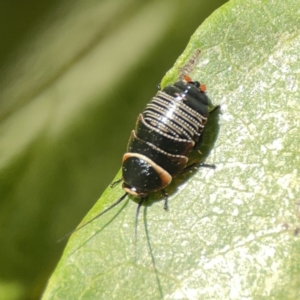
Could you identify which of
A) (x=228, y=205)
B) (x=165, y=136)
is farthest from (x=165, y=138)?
(x=228, y=205)

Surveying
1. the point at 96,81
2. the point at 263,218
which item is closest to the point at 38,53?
the point at 96,81

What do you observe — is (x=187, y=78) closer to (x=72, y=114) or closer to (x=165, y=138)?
(x=165, y=138)

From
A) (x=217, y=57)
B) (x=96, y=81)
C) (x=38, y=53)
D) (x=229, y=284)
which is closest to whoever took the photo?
(x=229, y=284)

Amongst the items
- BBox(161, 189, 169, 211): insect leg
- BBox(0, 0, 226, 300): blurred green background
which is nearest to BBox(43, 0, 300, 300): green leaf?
BBox(161, 189, 169, 211): insect leg

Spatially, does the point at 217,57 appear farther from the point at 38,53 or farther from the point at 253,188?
the point at 38,53

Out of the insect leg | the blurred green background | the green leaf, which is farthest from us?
the blurred green background

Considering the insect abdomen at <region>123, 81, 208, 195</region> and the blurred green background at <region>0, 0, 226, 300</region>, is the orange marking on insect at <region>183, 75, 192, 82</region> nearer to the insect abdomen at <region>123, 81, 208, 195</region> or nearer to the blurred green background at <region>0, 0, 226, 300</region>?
the insect abdomen at <region>123, 81, 208, 195</region>
